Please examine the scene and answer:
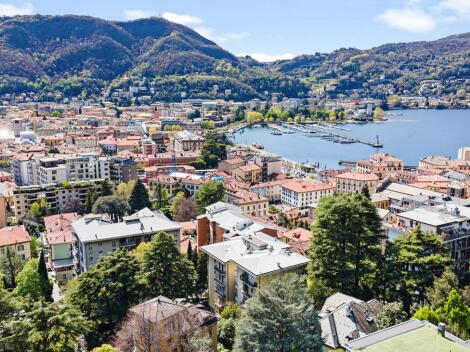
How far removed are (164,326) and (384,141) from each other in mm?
67200

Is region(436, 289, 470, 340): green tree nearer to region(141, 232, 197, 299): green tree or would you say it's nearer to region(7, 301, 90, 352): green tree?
region(141, 232, 197, 299): green tree

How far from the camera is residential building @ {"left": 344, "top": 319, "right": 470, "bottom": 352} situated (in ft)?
28.4

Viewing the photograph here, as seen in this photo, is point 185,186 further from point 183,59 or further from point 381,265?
point 183,59

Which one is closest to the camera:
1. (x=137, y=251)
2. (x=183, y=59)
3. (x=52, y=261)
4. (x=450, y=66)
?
(x=137, y=251)

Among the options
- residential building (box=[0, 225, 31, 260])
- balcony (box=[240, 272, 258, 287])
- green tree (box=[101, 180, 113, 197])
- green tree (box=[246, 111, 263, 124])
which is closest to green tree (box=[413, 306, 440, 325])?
balcony (box=[240, 272, 258, 287])

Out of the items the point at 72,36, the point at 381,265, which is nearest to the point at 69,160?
the point at 381,265

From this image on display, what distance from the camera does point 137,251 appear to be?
16656 mm

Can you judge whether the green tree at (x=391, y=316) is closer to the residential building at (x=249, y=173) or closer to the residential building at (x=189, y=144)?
the residential building at (x=249, y=173)

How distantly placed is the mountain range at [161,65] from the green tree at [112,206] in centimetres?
7635

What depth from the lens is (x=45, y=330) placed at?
10109mm

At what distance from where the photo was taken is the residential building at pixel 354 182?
3447 centimetres

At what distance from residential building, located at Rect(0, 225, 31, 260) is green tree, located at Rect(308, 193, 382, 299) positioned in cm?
1310

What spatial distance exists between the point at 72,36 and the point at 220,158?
3761 inches

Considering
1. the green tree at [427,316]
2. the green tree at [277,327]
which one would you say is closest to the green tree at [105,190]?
the green tree at [277,327]
